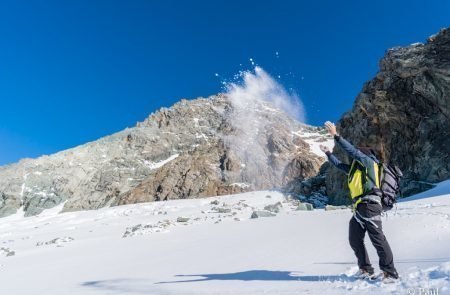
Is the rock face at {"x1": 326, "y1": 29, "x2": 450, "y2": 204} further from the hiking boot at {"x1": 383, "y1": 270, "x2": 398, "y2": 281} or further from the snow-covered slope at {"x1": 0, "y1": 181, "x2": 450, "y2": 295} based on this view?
the hiking boot at {"x1": 383, "y1": 270, "x2": 398, "y2": 281}

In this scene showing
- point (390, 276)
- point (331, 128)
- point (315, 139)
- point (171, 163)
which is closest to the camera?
point (390, 276)

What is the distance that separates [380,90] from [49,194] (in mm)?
65222

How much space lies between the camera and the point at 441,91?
84.4 feet

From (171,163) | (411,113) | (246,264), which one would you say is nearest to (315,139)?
(171,163)

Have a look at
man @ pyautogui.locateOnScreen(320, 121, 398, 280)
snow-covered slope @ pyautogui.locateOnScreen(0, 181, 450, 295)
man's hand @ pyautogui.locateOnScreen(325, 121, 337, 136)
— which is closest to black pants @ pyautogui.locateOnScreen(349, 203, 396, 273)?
man @ pyautogui.locateOnScreen(320, 121, 398, 280)

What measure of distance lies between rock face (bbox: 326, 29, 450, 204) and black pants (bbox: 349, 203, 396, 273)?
20408mm

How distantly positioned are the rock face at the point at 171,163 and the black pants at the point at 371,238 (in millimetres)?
51593

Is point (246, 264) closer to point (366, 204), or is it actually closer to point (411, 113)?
point (366, 204)

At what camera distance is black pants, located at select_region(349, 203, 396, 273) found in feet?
15.8

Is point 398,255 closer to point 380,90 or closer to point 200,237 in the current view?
point 200,237

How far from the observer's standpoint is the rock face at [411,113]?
82.7 feet

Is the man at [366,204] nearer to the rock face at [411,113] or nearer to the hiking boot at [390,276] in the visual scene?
the hiking boot at [390,276]

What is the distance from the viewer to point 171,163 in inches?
2579

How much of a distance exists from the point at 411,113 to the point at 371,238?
2674cm
